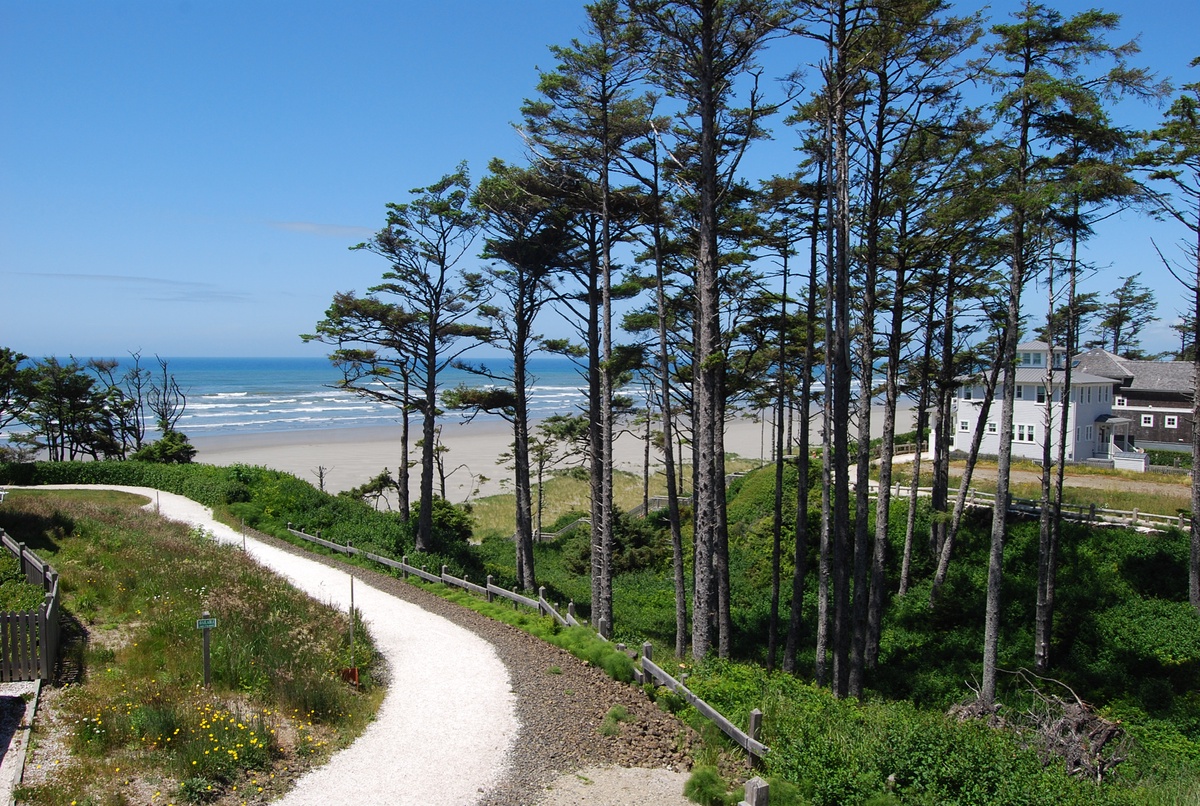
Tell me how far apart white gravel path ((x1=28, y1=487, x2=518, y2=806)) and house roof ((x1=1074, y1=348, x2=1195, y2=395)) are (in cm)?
4087

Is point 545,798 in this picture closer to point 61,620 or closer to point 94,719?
point 94,719

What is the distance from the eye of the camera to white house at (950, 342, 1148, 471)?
117 feet

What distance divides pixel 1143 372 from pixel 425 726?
1915 inches

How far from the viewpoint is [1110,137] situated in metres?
13.4

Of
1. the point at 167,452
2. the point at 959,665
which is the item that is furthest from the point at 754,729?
the point at 167,452

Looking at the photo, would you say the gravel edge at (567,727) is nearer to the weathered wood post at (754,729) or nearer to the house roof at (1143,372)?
the weathered wood post at (754,729)

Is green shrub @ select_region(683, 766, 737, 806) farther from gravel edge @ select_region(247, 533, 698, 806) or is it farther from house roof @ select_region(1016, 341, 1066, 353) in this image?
house roof @ select_region(1016, 341, 1066, 353)

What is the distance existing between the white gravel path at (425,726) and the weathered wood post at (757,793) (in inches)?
121

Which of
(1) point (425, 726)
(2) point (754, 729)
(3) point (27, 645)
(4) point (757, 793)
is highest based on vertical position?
(3) point (27, 645)

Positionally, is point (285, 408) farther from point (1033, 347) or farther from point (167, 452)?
point (1033, 347)

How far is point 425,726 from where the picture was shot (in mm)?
10148

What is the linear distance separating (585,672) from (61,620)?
8.59m

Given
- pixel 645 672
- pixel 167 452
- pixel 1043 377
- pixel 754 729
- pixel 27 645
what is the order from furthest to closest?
pixel 167 452, pixel 1043 377, pixel 645 672, pixel 27 645, pixel 754 729

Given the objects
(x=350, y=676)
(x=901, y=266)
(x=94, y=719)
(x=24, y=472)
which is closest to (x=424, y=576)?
(x=350, y=676)
